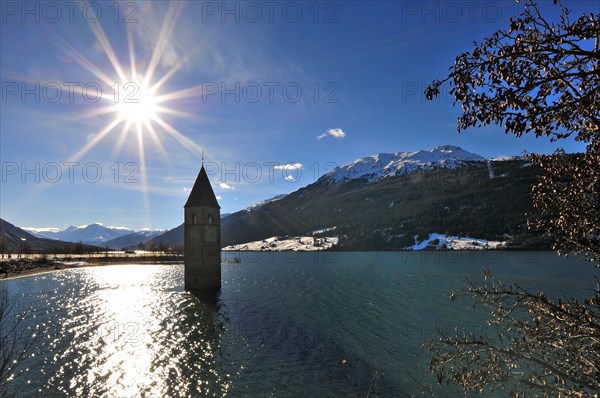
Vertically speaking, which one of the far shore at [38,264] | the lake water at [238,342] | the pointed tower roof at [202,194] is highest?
the pointed tower roof at [202,194]

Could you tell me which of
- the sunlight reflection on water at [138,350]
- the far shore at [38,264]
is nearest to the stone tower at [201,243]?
the sunlight reflection on water at [138,350]

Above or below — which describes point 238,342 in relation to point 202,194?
below

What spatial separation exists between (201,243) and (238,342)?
28662 mm

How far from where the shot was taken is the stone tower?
5331 cm

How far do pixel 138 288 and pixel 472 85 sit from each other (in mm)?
64535

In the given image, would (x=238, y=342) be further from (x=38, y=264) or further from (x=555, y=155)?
(x=38, y=264)

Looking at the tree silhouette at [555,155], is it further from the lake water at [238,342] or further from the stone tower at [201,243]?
the stone tower at [201,243]

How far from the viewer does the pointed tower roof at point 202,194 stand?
55562mm

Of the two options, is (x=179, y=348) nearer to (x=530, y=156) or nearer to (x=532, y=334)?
(x=532, y=334)

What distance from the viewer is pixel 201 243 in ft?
175

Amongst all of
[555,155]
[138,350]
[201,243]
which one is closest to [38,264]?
[201,243]

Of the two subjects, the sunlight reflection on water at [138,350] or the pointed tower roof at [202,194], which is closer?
the sunlight reflection on water at [138,350]

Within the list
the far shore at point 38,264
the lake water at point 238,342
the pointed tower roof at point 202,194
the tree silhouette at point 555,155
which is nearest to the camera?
the tree silhouette at point 555,155

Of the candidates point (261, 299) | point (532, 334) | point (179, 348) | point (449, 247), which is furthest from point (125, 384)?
point (449, 247)
